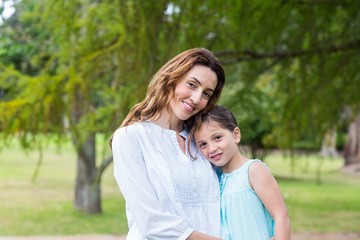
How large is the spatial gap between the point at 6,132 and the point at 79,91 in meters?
0.80

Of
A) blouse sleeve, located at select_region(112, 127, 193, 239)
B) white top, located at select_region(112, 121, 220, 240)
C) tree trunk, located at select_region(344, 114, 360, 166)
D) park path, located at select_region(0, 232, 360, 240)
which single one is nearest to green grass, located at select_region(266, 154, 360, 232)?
park path, located at select_region(0, 232, 360, 240)

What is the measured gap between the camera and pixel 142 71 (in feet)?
21.8

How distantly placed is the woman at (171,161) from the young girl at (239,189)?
4 centimetres

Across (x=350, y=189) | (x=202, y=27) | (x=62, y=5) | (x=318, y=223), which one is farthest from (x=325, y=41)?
(x=350, y=189)

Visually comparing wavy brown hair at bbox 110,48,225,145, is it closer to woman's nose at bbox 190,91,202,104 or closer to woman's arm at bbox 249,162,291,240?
woman's nose at bbox 190,91,202,104

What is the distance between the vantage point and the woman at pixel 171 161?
7.95ft

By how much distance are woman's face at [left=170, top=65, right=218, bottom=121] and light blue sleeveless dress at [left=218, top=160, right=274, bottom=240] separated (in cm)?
29

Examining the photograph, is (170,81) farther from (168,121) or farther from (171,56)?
(171,56)

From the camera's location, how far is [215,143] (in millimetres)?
2619

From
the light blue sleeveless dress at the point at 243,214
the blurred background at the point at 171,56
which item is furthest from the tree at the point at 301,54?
the light blue sleeveless dress at the point at 243,214

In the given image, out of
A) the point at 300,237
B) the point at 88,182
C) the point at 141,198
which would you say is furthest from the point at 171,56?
the point at 88,182

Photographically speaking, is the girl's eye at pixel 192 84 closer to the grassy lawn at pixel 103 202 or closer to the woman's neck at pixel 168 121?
the woman's neck at pixel 168 121

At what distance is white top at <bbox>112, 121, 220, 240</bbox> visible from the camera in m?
2.42

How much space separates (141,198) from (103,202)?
12384 mm
